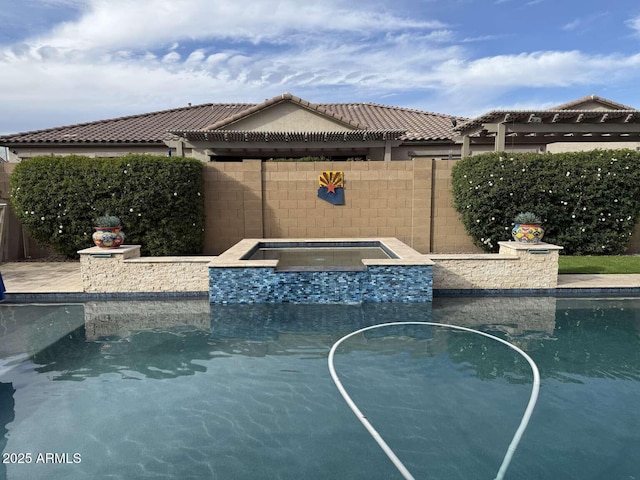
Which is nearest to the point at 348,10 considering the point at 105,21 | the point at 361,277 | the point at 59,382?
the point at 105,21

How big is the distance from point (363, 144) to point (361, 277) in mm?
9668

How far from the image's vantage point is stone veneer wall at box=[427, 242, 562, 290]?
8.97 metres

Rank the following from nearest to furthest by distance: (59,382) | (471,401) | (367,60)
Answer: (471,401)
(59,382)
(367,60)

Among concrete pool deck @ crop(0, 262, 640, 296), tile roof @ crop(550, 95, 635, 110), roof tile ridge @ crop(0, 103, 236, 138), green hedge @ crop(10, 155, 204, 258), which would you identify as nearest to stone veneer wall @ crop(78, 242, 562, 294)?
concrete pool deck @ crop(0, 262, 640, 296)

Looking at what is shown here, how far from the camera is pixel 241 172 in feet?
43.1

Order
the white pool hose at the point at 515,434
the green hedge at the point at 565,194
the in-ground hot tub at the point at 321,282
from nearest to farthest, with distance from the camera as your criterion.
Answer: the white pool hose at the point at 515,434, the in-ground hot tub at the point at 321,282, the green hedge at the point at 565,194

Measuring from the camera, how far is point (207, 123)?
2134cm

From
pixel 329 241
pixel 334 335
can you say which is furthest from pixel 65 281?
pixel 334 335

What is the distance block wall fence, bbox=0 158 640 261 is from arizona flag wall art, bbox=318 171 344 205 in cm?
19

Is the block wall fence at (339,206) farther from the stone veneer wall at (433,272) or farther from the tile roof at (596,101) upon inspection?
the tile roof at (596,101)

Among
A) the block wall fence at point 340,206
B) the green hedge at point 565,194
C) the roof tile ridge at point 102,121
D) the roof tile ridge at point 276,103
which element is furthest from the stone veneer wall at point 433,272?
the roof tile ridge at point 102,121

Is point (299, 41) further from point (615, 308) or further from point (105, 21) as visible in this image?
point (615, 308)

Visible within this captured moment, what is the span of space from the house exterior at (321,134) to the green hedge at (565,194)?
Answer: 1.43 m

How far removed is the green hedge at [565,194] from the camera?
39.0ft
